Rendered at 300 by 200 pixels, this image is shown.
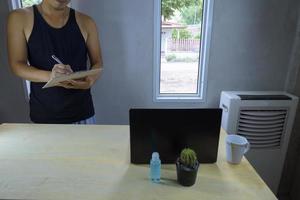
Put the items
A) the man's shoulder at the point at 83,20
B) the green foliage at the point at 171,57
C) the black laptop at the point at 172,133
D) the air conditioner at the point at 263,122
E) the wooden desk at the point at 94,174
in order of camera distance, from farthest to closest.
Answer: the green foliage at the point at 171,57, the air conditioner at the point at 263,122, the man's shoulder at the point at 83,20, the black laptop at the point at 172,133, the wooden desk at the point at 94,174

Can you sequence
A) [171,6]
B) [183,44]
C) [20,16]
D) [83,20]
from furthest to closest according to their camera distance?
1. [183,44]
2. [171,6]
3. [83,20]
4. [20,16]

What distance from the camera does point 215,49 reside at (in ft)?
6.15

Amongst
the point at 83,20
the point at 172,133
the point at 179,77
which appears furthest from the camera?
the point at 179,77

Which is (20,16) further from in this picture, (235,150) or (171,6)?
(235,150)

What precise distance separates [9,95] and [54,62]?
92 centimetres

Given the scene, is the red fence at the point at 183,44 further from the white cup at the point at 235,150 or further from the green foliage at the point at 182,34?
the white cup at the point at 235,150

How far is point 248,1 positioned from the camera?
1.77 metres

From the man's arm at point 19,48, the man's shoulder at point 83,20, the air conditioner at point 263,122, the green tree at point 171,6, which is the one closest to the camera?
the man's arm at point 19,48

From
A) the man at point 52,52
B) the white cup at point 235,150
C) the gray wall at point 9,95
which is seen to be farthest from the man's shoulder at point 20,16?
the white cup at point 235,150

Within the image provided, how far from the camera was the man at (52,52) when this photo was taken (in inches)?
52.5

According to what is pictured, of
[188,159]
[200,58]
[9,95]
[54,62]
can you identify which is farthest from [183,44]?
[9,95]

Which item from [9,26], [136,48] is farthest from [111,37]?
[9,26]

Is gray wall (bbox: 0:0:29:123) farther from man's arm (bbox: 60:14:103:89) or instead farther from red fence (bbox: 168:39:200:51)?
red fence (bbox: 168:39:200:51)

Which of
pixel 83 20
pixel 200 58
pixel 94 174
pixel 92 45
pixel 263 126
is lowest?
pixel 263 126
